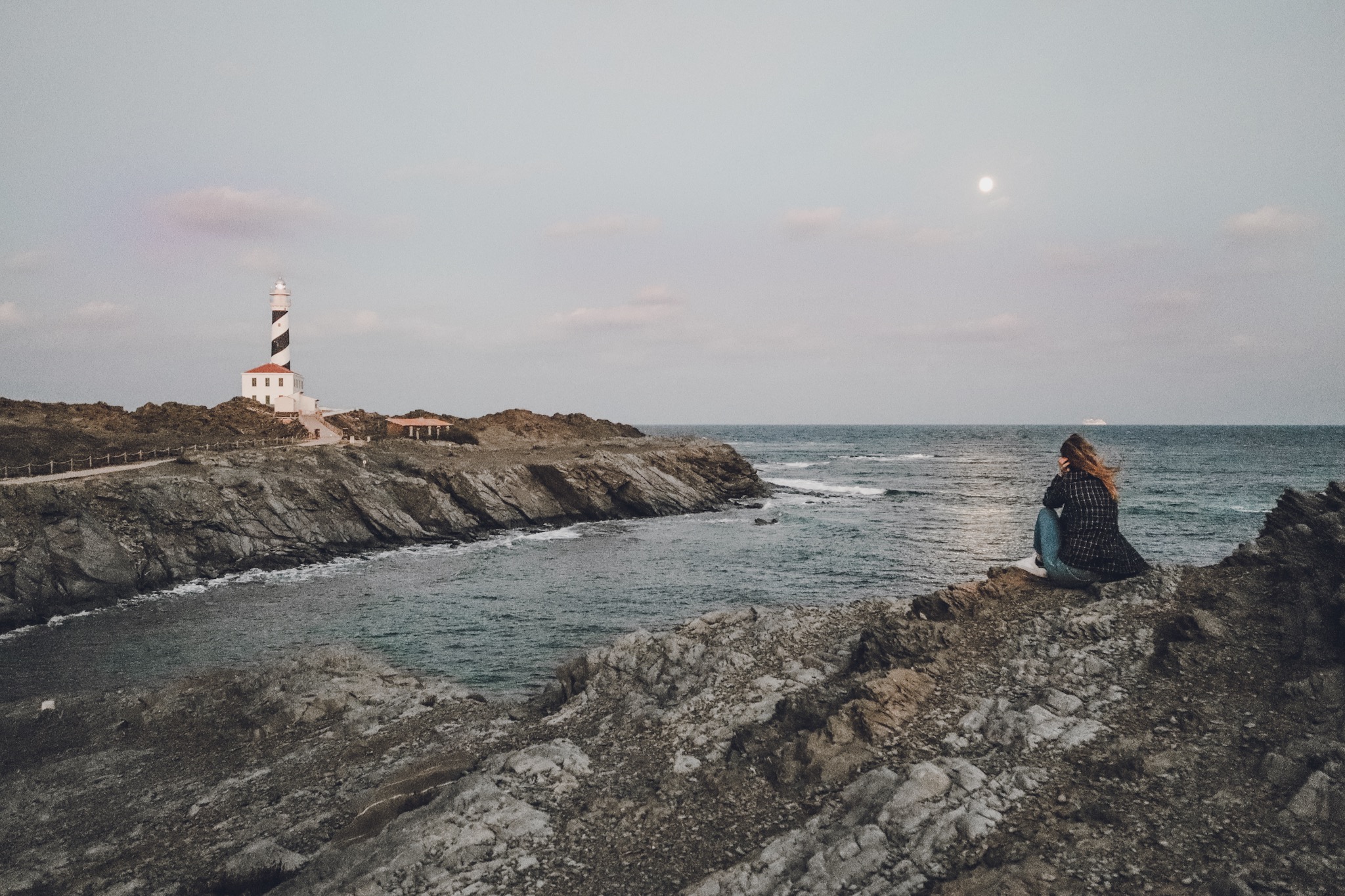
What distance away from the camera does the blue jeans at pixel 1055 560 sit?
33.7ft

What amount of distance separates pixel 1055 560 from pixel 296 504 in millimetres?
37578

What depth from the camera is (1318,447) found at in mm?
122062

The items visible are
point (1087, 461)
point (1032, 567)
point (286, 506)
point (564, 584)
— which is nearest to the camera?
point (1087, 461)

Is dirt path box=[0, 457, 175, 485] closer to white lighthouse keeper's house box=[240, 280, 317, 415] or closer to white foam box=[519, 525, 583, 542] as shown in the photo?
white foam box=[519, 525, 583, 542]

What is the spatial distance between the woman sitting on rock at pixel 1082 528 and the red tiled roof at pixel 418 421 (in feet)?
226

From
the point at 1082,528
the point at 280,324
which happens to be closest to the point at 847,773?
the point at 1082,528

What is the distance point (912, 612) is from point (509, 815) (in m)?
6.52

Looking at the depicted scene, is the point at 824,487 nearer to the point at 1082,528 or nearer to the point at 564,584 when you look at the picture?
the point at 564,584

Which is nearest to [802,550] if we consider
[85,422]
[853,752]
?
[853,752]

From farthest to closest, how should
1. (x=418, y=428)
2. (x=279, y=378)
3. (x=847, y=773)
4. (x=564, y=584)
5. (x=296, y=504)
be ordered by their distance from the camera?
(x=418, y=428) < (x=279, y=378) < (x=296, y=504) < (x=564, y=584) < (x=847, y=773)

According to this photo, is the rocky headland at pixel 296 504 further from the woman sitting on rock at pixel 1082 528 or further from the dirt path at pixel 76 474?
the woman sitting on rock at pixel 1082 528

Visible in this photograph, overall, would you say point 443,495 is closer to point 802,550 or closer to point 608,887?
point 802,550

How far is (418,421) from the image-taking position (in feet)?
240

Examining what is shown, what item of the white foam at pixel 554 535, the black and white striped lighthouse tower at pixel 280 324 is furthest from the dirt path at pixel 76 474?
the black and white striped lighthouse tower at pixel 280 324
